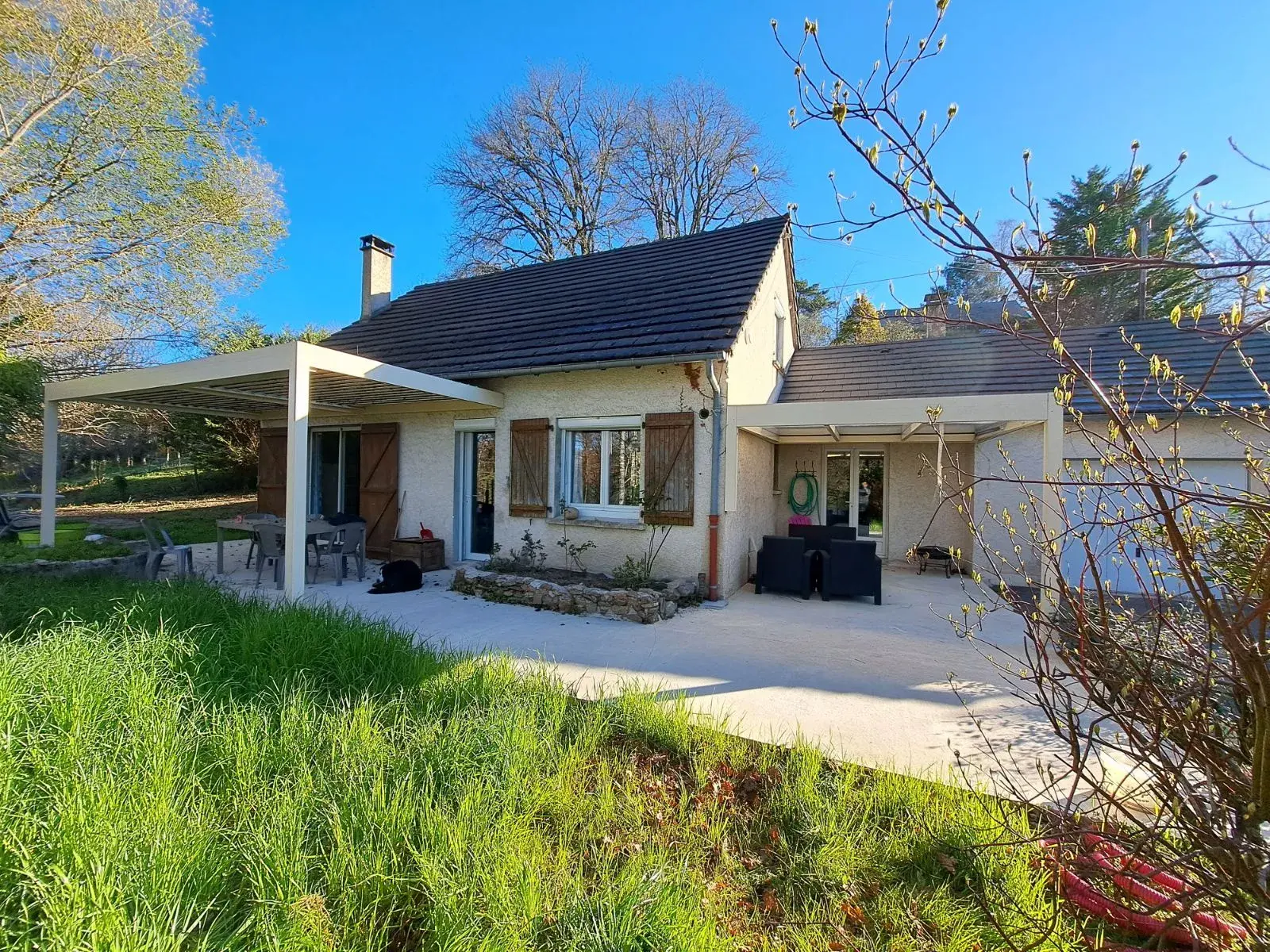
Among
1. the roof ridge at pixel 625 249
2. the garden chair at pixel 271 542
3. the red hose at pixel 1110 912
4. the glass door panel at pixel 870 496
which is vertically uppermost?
the roof ridge at pixel 625 249

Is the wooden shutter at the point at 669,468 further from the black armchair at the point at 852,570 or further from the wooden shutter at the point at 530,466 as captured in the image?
the black armchair at the point at 852,570

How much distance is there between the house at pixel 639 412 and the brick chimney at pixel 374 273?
3.96 feet

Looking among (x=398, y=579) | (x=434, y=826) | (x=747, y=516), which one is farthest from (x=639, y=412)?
(x=434, y=826)

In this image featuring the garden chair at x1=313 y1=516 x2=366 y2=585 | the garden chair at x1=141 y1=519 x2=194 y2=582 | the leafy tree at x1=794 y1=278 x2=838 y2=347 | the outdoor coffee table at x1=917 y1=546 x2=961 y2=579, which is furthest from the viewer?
the leafy tree at x1=794 y1=278 x2=838 y2=347

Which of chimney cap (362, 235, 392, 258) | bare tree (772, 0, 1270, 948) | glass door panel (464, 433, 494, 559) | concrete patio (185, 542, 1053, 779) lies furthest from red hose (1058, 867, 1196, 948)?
chimney cap (362, 235, 392, 258)

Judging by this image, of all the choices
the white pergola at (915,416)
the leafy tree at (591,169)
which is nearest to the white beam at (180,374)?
the white pergola at (915,416)

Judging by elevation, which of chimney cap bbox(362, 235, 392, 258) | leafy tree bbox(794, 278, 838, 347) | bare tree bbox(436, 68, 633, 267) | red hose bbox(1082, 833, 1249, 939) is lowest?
red hose bbox(1082, 833, 1249, 939)

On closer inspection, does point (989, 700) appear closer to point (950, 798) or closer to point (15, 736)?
point (950, 798)

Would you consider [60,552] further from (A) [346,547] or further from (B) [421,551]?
(B) [421,551]

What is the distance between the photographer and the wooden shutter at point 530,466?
8.91 m

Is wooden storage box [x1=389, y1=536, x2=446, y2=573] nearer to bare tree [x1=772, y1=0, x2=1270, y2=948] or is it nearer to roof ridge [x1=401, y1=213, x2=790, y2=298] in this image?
roof ridge [x1=401, y1=213, x2=790, y2=298]

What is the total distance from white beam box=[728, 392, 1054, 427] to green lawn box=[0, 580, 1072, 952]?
4817 millimetres

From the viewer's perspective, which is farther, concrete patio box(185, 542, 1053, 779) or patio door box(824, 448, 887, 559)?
patio door box(824, 448, 887, 559)

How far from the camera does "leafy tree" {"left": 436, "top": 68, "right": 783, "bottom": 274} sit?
68.1 feet
